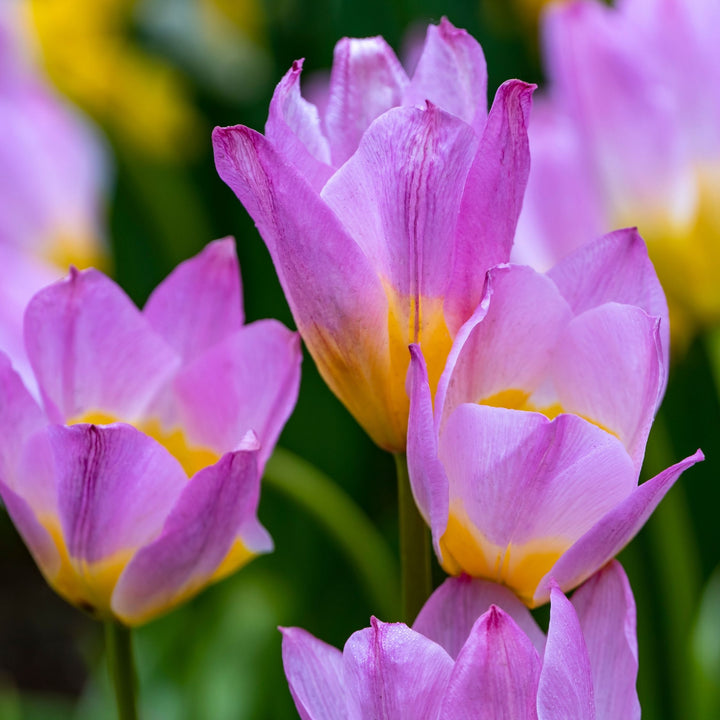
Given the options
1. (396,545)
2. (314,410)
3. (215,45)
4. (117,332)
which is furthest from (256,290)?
(117,332)

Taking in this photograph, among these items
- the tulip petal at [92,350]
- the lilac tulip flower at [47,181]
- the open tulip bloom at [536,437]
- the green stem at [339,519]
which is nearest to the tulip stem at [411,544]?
the open tulip bloom at [536,437]

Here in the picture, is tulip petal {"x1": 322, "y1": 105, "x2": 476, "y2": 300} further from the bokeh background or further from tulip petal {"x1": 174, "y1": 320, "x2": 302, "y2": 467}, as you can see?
the bokeh background

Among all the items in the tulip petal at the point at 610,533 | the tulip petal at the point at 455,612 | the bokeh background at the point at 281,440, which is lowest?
the bokeh background at the point at 281,440

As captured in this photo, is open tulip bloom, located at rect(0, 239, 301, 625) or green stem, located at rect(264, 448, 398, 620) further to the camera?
green stem, located at rect(264, 448, 398, 620)

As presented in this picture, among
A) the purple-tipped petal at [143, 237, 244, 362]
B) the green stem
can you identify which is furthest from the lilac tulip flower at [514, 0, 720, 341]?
Result: the purple-tipped petal at [143, 237, 244, 362]

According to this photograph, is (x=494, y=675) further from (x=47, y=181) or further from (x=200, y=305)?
(x=47, y=181)

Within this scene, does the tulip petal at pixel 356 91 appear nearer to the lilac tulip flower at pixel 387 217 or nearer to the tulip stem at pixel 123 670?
the lilac tulip flower at pixel 387 217
